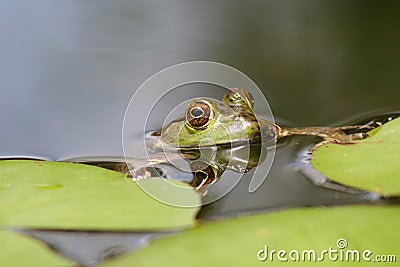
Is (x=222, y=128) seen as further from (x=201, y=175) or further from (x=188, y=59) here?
(x=188, y=59)

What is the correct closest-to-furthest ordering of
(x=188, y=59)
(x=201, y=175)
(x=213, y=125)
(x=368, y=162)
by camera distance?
(x=368, y=162), (x=201, y=175), (x=213, y=125), (x=188, y=59)

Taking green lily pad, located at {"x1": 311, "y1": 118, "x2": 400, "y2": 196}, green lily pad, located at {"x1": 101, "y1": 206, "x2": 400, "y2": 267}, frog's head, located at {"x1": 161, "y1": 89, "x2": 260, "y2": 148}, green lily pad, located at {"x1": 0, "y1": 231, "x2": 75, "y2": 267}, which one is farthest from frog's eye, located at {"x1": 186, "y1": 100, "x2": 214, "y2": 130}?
green lily pad, located at {"x1": 0, "y1": 231, "x2": 75, "y2": 267}

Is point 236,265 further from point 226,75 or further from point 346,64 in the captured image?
point 346,64

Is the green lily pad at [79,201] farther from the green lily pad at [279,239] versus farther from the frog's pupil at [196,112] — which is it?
the frog's pupil at [196,112]

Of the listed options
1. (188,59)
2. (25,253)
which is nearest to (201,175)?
(25,253)

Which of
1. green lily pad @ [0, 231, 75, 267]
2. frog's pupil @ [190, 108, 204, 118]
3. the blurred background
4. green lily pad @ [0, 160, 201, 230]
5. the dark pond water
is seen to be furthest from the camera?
the blurred background

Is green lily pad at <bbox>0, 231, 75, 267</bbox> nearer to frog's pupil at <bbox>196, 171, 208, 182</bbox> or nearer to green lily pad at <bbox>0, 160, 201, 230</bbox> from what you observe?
green lily pad at <bbox>0, 160, 201, 230</bbox>
